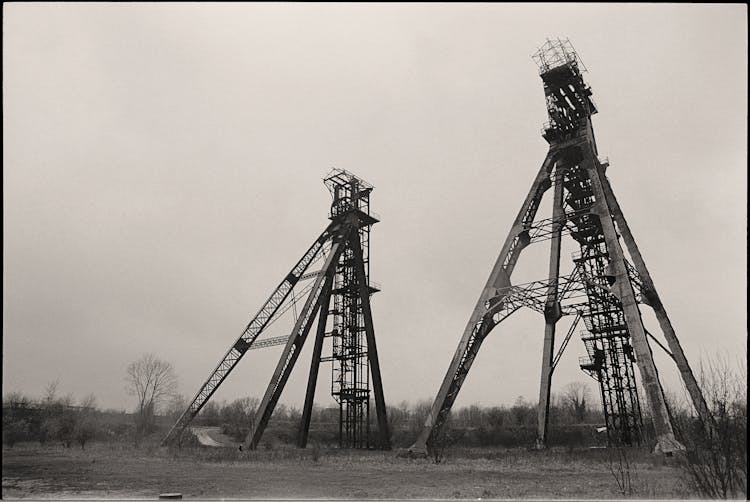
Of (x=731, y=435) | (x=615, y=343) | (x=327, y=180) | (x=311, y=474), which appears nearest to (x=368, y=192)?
(x=327, y=180)

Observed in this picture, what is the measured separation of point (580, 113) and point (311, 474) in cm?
1795

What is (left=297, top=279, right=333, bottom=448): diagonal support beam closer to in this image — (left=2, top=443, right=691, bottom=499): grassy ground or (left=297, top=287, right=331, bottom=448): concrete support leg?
(left=297, top=287, right=331, bottom=448): concrete support leg

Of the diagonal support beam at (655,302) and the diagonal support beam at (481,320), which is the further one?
the diagonal support beam at (481,320)

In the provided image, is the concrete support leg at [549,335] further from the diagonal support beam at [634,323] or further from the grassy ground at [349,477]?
the diagonal support beam at [634,323]

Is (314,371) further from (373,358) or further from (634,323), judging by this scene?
(634,323)

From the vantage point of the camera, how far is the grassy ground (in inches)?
405

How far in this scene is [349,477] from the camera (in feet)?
44.0

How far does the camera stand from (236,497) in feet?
32.0

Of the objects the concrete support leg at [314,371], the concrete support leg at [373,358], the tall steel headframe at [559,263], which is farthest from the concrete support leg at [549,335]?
the concrete support leg at [314,371]

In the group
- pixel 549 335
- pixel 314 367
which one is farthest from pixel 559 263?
pixel 314 367

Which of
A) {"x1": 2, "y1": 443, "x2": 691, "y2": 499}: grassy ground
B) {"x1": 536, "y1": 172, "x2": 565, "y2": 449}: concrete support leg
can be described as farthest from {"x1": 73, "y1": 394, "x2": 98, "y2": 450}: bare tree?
{"x1": 536, "y1": 172, "x2": 565, "y2": 449}: concrete support leg

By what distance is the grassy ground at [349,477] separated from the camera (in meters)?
10.3

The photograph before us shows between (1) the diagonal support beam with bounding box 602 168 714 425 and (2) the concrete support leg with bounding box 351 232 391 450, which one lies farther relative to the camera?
(2) the concrete support leg with bounding box 351 232 391 450

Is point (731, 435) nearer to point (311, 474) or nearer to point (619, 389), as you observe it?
point (311, 474)
